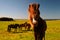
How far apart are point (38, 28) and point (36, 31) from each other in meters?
0.11

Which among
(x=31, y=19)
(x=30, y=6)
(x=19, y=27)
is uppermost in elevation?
(x=30, y=6)

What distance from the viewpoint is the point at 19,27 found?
27.3 metres

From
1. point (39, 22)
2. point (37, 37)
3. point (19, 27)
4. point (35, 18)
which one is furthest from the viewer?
point (19, 27)

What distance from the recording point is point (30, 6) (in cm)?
418

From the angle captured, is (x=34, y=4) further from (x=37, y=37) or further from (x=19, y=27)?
(x=19, y=27)

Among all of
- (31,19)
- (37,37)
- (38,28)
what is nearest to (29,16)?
(31,19)

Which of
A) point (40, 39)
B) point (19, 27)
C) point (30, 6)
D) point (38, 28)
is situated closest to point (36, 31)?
point (38, 28)

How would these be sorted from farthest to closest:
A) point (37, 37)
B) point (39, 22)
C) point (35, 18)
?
point (37, 37)
point (39, 22)
point (35, 18)

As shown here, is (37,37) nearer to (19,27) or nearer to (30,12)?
(30,12)

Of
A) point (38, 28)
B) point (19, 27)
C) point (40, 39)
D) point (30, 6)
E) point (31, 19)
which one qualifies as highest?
point (30, 6)

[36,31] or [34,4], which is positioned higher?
[34,4]

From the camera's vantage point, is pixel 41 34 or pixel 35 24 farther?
pixel 41 34

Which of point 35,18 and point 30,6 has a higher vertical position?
point 30,6

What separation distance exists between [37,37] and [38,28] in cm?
34
